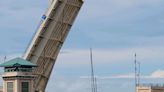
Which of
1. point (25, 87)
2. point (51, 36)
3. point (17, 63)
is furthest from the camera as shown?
point (25, 87)

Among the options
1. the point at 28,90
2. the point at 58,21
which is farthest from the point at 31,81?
the point at 58,21

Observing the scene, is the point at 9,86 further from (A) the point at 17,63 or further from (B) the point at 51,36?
(B) the point at 51,36

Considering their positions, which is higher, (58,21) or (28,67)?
(58,21)

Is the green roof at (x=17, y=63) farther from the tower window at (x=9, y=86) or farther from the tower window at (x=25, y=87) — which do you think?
the tower window at (x=25, y=87)

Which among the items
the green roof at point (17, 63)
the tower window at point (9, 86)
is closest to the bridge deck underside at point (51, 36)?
the green roof at point (17, 63)

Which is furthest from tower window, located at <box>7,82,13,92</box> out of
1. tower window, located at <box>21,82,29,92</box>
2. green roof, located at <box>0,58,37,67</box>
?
green roof, located at <box>0,58,37,67</box>

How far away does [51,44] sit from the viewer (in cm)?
5584

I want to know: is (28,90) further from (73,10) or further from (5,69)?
(73,10)

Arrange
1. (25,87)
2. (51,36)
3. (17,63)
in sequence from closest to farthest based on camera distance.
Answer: (51,36) → (17,63) → (25,87)

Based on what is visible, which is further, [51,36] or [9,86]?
[9,86]

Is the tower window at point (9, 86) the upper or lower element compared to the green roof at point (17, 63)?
lower

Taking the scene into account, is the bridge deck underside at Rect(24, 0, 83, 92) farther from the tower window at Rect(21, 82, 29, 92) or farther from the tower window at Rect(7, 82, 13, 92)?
the tower window at Rect(7, 82, 13, 92)

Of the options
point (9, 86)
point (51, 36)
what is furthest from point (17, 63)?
point (51, 36)

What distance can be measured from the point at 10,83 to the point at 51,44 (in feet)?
19.4
